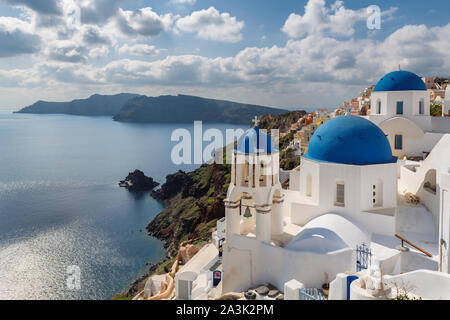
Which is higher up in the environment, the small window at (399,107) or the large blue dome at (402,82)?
the large blue dome at (402,82)

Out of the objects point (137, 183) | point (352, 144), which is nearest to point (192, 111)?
point (137, 183)

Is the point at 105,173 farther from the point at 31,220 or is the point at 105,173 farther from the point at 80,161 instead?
the point at 31,220

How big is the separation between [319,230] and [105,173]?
245 ft

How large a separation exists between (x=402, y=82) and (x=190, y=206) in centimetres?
3866

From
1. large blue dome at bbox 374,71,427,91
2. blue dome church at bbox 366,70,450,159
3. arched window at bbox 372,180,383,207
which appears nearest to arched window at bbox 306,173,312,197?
arched window at bbox 372,180,383,207

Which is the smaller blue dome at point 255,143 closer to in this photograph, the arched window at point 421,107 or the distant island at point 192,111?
the arched window at point 421,107

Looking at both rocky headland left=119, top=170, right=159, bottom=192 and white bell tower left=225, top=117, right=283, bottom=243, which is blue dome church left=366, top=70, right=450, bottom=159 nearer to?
white bell tower left=225, top=117, right=283, bottom=243

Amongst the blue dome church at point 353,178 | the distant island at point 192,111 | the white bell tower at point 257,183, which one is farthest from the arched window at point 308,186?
the distant island at point 192,111

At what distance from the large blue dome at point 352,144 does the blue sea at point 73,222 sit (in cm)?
2772

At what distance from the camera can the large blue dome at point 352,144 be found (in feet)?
38.7

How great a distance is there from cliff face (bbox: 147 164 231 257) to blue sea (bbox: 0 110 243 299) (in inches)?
82.1

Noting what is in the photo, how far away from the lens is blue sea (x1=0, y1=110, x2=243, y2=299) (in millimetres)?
34250
